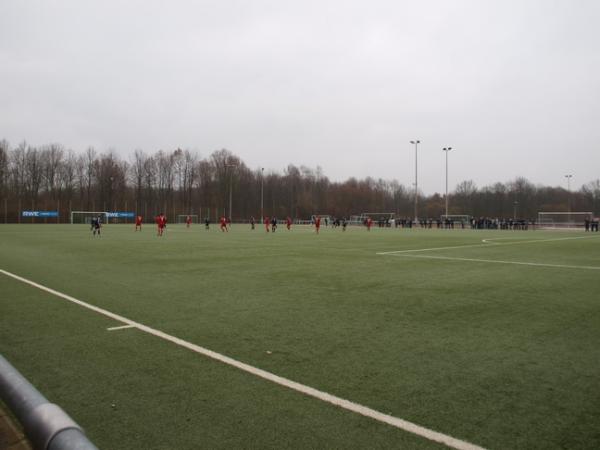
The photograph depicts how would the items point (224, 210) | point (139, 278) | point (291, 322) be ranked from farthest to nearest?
point (224, 210)
point (139, 278)
point (291, 322)

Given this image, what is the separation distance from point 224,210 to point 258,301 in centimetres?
9664

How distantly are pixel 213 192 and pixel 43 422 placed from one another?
10569 cm

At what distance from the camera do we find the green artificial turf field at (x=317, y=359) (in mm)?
3369

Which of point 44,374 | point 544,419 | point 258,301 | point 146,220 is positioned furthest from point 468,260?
point 146,220

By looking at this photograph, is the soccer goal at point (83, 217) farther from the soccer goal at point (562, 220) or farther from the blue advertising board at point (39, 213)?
the soccer goal at point (562, 220)

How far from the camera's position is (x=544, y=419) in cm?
349

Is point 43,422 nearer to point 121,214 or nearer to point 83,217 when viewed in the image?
point 83,217

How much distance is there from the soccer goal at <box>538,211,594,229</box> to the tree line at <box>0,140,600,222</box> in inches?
1974

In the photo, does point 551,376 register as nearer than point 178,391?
No

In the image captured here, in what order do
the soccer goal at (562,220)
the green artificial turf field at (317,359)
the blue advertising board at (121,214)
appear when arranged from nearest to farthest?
the green artificial turf field at (317,359)
the soccer goal at (562,220)
the blue advertising board at (121,214)

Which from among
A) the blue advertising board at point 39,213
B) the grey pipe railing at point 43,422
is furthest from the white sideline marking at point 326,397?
the blue advertising board at point 39,213

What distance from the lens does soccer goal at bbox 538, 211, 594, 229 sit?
62000 mm

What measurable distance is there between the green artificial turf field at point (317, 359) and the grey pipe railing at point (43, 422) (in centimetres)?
117

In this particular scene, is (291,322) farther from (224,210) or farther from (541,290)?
(224,210)
